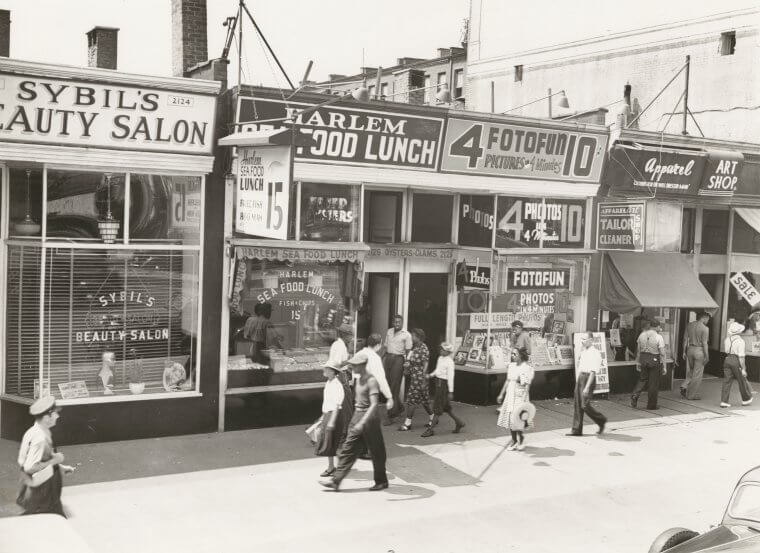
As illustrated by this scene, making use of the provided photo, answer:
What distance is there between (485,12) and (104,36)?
1469cm

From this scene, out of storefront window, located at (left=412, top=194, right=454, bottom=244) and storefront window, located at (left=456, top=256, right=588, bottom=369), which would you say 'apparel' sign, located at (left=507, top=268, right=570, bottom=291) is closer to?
storefront window, located at (left=456, top=256, right=588, bottom=369)

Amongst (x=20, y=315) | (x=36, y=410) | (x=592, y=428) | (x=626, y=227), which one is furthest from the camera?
(x=626, y=227)

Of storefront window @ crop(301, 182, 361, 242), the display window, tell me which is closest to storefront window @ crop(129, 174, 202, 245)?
the display window

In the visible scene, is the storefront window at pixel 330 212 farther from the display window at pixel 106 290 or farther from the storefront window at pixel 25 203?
the storefront window at pixel 25 203

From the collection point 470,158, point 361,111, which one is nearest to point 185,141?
point 361,111

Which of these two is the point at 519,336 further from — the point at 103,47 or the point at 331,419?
the point at 103,47

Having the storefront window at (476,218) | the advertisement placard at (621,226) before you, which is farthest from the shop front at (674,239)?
the storefront window at (476,218)

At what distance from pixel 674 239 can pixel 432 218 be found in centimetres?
568

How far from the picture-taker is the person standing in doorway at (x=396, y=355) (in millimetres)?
14141

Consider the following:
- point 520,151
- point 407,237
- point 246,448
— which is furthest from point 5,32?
point 520,151

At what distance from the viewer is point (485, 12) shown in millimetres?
26297

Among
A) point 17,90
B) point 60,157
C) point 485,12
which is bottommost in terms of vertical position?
point 60,157

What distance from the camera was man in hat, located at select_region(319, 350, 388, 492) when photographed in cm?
1054

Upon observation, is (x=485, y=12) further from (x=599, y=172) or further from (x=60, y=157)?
(x=60, y=157)
